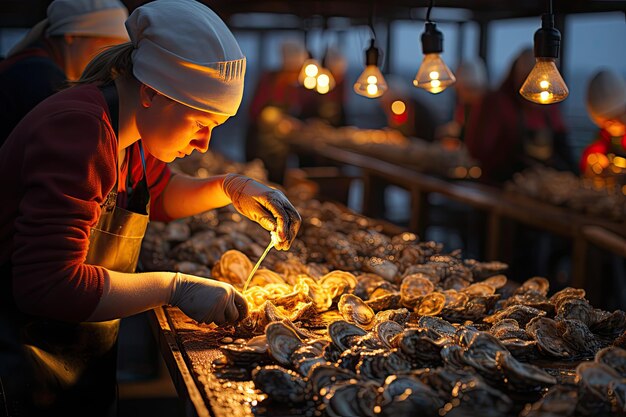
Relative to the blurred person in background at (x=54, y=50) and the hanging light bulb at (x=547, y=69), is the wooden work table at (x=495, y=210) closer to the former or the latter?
the hanging light bulb at (x=547, y=69)

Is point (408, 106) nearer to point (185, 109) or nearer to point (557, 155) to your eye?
point (557, 155)

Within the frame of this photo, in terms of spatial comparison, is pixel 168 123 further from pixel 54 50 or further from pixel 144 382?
pixel 144 382

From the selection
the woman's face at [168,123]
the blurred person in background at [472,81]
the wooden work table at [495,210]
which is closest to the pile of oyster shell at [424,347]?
the woman's face at [168,123]

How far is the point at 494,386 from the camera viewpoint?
1921mm

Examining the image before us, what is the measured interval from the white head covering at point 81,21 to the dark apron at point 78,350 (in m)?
1.17

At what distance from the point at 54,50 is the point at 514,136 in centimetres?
496

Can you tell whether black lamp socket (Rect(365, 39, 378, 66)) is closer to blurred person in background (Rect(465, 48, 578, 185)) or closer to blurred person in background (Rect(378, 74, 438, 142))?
blurred person in background (Rect(465, 48, 578, 185))

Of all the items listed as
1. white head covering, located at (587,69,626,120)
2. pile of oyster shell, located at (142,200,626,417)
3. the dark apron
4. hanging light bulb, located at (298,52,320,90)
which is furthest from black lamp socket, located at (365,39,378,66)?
white head covering, located at (587,69,626,120)

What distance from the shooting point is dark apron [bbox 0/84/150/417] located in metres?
2.23

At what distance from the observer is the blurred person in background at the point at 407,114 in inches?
443

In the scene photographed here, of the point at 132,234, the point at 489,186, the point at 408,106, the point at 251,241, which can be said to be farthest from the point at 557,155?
the point at 132,234

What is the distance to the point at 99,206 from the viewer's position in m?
2.12

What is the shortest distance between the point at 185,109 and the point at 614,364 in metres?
1.35

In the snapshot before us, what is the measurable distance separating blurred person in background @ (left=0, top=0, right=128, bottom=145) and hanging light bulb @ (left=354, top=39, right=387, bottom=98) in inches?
44.5
